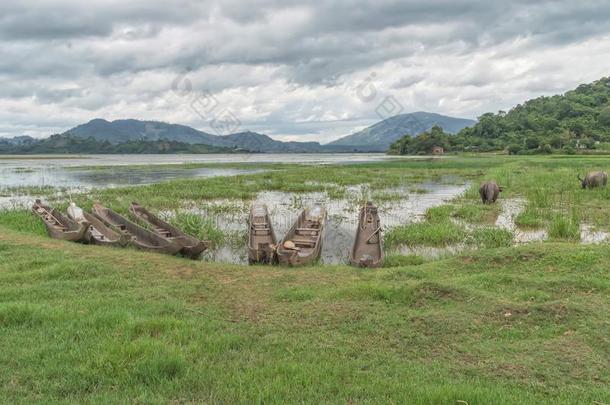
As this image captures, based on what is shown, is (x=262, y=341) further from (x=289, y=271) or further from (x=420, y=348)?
(x=289, y=271)

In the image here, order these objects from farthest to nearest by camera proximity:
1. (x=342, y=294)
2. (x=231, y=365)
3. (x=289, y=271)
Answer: (x=289, y=271) → (x=342, y=294) → (x=231, y=365)

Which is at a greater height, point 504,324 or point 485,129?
point 485,129

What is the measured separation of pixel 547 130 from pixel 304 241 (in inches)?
3323

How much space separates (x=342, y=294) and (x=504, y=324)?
2.51 meters

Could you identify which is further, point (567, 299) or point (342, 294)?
point (342, 294)

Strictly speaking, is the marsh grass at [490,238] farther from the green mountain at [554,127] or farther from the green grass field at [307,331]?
the green mountain at [554,127]

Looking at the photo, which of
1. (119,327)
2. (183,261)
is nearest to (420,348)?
(119,327)

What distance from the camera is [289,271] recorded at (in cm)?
967

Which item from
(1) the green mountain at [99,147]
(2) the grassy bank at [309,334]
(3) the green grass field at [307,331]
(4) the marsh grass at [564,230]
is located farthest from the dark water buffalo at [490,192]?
(1) the green mountain at [99,147]

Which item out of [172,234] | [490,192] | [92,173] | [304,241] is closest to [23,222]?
[172,234]

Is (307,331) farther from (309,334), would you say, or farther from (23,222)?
(23,222)

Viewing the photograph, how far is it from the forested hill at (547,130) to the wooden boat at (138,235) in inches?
2585

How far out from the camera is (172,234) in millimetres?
13547

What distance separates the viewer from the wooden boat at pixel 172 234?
1134 cm
